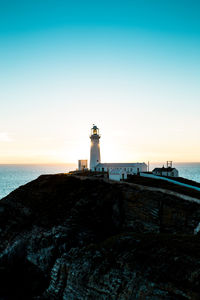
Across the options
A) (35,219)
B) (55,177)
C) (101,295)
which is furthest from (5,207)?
(101,295)

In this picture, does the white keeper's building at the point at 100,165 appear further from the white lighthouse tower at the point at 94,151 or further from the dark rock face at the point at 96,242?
the dark rock face at the point at 96,242

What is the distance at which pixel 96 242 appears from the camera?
25016mm

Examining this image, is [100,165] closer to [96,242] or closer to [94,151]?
[94,151]

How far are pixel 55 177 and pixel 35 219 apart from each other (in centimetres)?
951

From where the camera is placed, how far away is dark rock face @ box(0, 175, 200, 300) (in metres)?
14.3

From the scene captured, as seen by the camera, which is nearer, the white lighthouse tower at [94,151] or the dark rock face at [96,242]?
the dark rock face at [96,242]

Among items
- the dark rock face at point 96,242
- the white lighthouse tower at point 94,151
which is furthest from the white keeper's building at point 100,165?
the dark rock face at point 96,242

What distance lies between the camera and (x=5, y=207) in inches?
1257

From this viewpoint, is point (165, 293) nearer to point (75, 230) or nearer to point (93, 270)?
point (93, 270)

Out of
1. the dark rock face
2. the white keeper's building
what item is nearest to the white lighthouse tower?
the white keeper's building

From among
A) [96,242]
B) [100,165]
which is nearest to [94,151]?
[100,165]

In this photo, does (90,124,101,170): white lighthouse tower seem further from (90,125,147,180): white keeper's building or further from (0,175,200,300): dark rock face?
(0,175,200,300): dark rock face

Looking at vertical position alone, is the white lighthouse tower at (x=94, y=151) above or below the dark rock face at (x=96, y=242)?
above

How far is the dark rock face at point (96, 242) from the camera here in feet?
47.0
